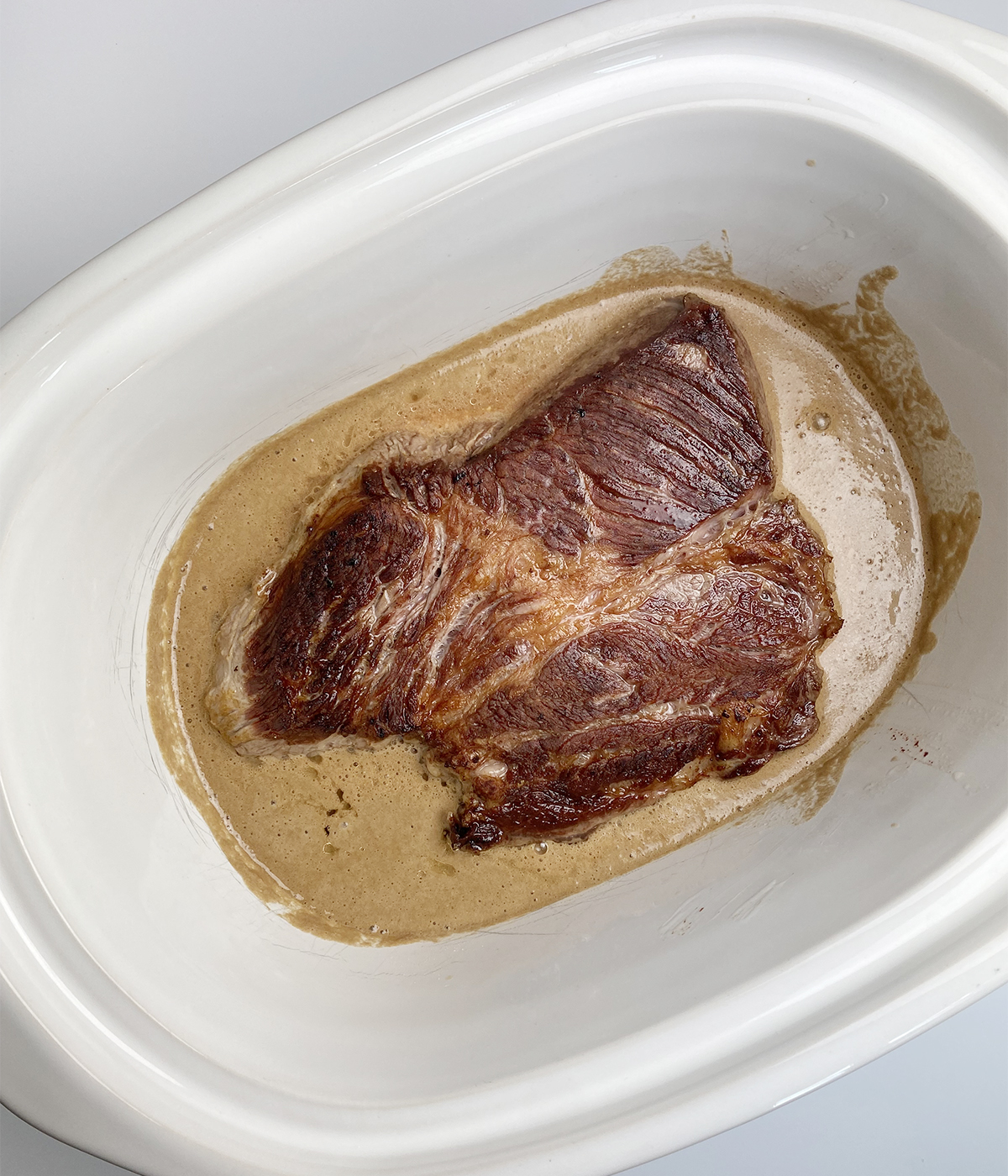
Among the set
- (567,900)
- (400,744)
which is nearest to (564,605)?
(400,744)

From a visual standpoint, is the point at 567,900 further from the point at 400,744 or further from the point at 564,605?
the point at 564,605

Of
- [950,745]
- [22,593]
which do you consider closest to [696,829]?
[950,745]

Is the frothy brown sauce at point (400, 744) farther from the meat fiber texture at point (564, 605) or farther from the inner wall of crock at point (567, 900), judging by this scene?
the meat fiber texture at point (564, 605)

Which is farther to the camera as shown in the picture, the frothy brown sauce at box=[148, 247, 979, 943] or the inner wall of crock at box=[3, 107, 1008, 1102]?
the frothy brown sauce at box=[148, 247, 979, 943]

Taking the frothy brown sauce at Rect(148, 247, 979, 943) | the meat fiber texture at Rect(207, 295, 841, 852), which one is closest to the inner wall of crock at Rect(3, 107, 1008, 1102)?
the frothy brown sauce at Rect(148, 247, 979, 943)

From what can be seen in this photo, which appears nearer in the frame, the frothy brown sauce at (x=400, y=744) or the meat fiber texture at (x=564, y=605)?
the meat fiber texture at (x=564, y=605)

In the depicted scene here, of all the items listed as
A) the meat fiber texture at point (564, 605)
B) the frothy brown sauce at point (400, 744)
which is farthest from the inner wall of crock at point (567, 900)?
the meat fiber texture at point (564, 605)

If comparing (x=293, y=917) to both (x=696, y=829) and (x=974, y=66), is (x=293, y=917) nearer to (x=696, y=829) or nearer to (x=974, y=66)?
(x=696, y=829)

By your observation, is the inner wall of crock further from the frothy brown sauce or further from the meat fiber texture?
the meat fiber texture
